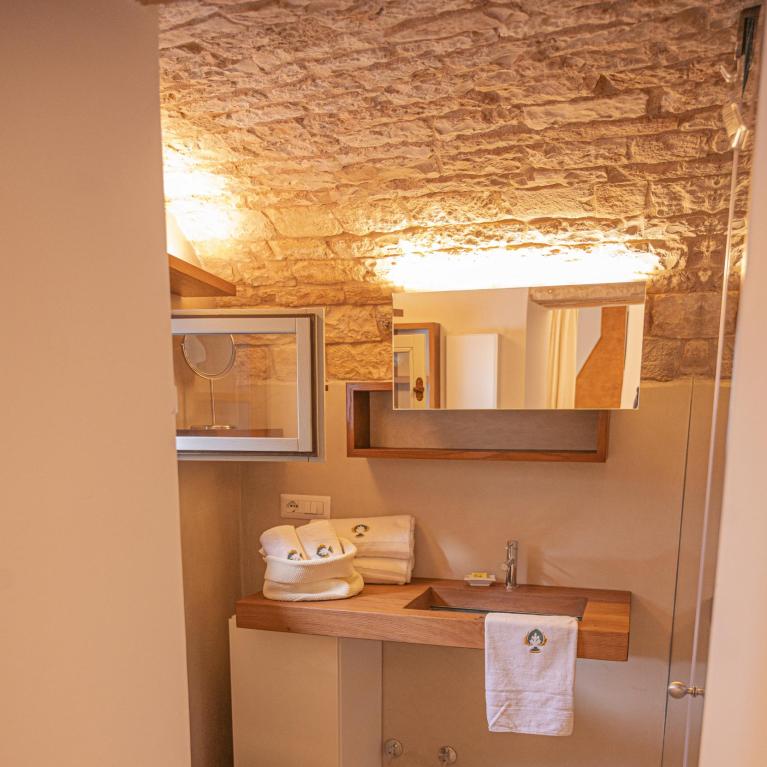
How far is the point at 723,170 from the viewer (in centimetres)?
124

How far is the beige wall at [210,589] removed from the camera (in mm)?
2357

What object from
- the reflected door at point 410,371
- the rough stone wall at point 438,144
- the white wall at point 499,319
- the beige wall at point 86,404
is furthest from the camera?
the reflected door at point 410,371

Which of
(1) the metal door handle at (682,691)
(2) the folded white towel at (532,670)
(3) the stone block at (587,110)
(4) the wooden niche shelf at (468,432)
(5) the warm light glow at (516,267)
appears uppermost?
(3) the stone block at (587,110)

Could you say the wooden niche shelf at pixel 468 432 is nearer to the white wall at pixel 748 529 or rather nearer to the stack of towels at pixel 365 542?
the stack of towels at pixel 365 542

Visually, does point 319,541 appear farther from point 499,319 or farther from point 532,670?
point 499,319

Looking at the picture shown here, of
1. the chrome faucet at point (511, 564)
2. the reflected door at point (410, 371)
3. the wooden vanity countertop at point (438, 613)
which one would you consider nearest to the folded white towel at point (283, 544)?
the wooden vanity countertop at point (438, 613)

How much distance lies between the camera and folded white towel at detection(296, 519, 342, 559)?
2.24 meters

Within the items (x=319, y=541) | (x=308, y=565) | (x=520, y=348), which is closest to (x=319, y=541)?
(x=319, y=541)

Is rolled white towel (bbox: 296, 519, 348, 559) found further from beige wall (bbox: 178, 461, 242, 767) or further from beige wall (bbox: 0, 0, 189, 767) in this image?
beige wall (bbox: 0, 0, 189, 767)

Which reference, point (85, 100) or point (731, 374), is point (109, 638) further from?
point (731, 374)

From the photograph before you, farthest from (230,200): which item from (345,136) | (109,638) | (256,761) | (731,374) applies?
(256,761)

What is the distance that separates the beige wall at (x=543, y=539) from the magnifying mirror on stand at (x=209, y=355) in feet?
1.77

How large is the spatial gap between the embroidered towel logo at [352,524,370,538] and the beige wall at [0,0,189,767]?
1.28 metres

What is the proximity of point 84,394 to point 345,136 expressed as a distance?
122 centimetres
